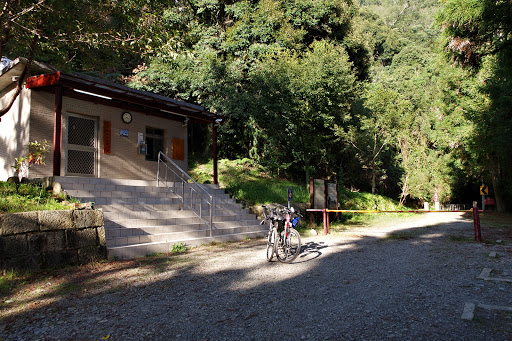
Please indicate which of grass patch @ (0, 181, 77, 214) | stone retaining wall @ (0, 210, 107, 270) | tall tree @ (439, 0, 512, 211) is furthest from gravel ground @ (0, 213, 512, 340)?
tall tree @ (439, 0, 512, 211)

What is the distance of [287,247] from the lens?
20.6ft

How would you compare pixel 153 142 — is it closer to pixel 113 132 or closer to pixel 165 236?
pixel 113 132

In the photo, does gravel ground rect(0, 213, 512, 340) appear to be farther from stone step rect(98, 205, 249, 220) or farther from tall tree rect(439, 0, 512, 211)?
tall tree rect(439, 0, 512, 211)

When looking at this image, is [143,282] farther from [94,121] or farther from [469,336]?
[94,121]

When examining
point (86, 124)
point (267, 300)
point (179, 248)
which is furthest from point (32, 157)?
point (267, 300)

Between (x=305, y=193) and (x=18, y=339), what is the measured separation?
11552mm

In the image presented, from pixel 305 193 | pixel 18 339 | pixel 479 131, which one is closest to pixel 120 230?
pixel 18 339

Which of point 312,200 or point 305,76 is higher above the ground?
point 305,76

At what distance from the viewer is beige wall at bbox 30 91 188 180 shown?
9766 mm

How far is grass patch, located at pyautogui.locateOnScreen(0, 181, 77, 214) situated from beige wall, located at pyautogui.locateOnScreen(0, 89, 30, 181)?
2866 millimetres

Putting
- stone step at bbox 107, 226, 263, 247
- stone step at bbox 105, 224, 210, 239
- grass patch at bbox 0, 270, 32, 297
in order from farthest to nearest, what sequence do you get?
1. stone step at bbox 105, 224, 210, 239
2. stone step at bbox 107, 226, 263, 247
3. grass patch at bbox 0, 270, 32, 297

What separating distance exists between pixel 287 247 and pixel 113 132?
781cm

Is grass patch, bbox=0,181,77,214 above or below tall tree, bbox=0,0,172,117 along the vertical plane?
below

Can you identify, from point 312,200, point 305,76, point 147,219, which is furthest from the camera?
point 305,76
